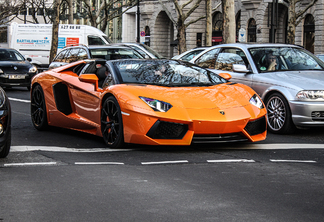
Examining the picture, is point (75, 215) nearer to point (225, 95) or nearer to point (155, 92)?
point (155, 92)

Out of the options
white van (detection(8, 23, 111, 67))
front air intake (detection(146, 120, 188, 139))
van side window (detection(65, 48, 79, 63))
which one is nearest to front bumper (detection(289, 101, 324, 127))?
front air intake (detection(146, 120, 188, 139))

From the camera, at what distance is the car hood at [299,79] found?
30.4ft

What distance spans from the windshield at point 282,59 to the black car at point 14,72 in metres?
11.7

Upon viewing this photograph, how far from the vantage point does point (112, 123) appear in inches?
311

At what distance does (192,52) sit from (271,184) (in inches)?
481

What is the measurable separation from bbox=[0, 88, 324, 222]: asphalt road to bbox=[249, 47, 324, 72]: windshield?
217cm

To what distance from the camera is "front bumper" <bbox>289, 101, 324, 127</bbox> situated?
9.09m

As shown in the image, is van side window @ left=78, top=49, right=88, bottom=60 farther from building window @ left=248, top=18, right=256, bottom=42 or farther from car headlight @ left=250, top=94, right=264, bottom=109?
building window @ left=248, top=18, right=256, bottom=42

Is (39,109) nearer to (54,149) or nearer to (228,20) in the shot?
(54,149)

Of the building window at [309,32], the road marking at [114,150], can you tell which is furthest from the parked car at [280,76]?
the building window at [309,32]

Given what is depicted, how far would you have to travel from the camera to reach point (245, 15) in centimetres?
4344

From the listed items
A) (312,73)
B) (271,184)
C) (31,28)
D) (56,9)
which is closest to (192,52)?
(312,73)

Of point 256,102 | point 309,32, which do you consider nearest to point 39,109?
point 256,102

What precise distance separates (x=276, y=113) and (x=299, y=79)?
2.07ft
